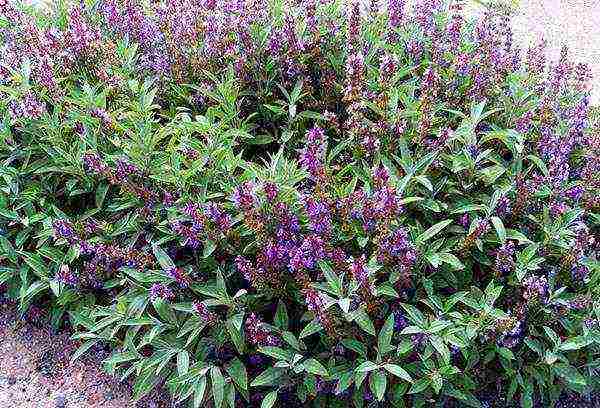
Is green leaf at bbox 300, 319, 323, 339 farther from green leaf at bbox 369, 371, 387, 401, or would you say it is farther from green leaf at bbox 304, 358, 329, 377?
green leaf at bbox 369, 371, 387, 401

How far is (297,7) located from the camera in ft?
12.9

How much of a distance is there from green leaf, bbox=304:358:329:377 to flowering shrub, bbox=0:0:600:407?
12mm

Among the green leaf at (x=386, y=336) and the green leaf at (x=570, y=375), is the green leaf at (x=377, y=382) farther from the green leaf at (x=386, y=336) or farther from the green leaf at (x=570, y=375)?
the green leaf at (x=570, y=375)

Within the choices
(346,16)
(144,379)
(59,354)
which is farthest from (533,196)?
(59,354)

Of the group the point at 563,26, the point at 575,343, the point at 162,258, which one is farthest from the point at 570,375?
the point at 563,26

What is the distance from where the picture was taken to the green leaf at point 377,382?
2.78 meters

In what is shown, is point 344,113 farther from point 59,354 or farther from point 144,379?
point 59,354

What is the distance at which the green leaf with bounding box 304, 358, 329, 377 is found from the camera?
2.88 meters

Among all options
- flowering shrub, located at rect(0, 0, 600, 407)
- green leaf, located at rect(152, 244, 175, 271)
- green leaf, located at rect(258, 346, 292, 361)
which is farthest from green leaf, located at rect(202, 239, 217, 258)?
green leaf, located at rect(258, 346, 292, 361)

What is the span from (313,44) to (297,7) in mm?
323

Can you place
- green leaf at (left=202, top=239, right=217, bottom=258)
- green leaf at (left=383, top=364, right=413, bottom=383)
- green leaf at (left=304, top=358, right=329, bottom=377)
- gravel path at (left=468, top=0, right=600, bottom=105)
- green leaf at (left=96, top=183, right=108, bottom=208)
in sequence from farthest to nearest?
gravel path at (left=468, top=0, right=600, bottom=105), green leaf at (left=96, top=183, right=108, bottom=208), green leaf at (left=202, top=239, right=217, bottom=258), green leaf at (left=304, top=358, right=329, bottom=377), green leaf at (left=383, top=364, right=413, bottom=383)

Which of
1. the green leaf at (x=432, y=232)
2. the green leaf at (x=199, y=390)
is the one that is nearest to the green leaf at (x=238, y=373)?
the green leaf at (x=199, y=390)

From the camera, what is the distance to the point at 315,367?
2.90 meters

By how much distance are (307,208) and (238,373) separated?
0.83 meters
